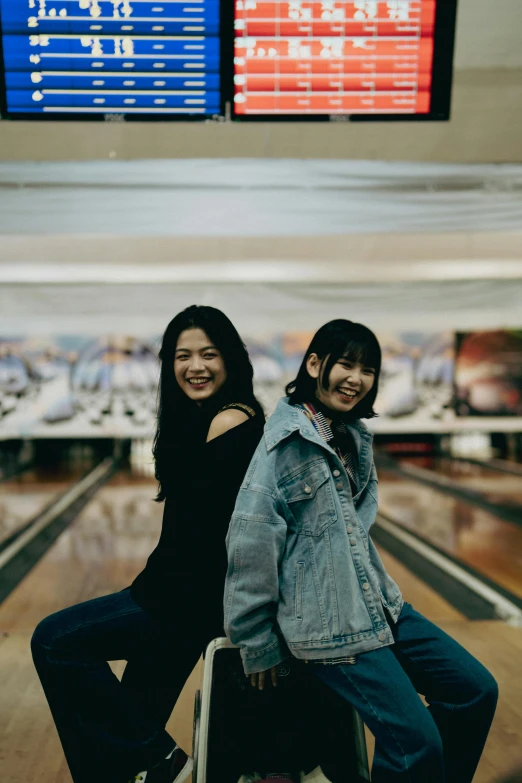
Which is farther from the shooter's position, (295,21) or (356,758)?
(295,21)

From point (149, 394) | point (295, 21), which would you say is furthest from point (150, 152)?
point (149, 394)

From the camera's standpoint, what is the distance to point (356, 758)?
1.41 m

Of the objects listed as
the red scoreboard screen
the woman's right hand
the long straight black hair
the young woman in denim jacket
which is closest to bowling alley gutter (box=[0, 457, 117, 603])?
the long straight black hair

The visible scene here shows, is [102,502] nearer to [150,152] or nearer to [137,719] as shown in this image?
[150,152]

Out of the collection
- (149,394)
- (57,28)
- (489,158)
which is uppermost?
(57,28)

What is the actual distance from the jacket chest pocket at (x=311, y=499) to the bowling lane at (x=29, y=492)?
413 centimetres

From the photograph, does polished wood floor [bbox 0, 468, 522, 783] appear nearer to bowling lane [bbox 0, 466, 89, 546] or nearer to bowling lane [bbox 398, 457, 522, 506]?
bowling lane [bbox 0, 466, 89, 546]

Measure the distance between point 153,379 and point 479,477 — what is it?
14.1 ft

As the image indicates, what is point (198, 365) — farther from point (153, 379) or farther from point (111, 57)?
point (153, 379)

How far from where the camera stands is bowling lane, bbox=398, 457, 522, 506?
250 inches

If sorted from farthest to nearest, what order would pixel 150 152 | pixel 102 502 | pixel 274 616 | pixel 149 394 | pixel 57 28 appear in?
pixel 149 394, pixel 102 502, pixel 150 152, pixel 57 28, pixel 274 616

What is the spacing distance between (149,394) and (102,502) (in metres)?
2.00

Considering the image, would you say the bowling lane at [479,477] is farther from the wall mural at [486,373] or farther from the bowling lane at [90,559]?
the bowling lane at [90,559]

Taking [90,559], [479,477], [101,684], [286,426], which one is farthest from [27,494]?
[286,426]
